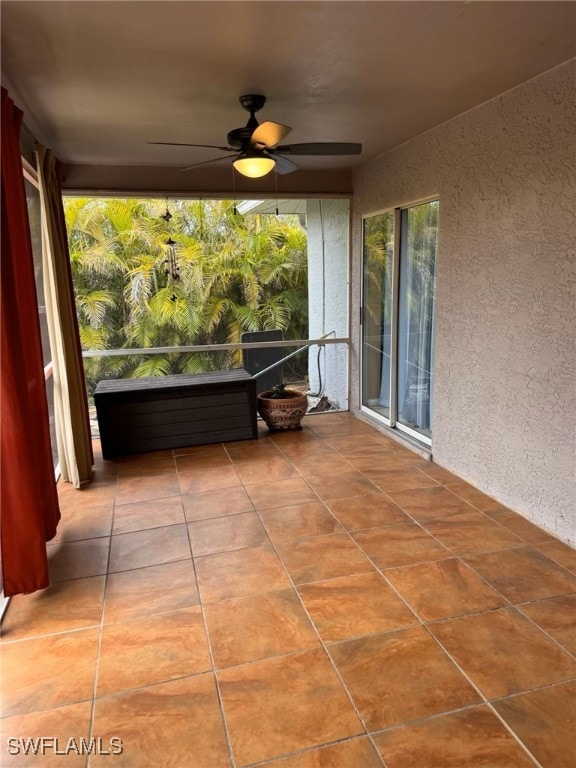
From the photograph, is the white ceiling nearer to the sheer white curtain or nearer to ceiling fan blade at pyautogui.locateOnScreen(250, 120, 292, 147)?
ceiling fan blade at pyautogui.locateOnScreen(250, 120, 292, 147)

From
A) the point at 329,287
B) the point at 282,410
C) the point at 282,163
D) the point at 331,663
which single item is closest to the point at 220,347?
the point at 282,410

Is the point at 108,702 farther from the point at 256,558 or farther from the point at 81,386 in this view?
the point at 81,386

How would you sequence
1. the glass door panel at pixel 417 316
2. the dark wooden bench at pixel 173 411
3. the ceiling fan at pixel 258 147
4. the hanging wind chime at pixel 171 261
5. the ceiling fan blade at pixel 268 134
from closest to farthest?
the ceiling fan blade at pixel 268 134 → the ceiling fan at pixel 258 147 → the glass door panel at pixel 417 316 → the dark wooden bench at pixel 173 411 → the hanging wind chime at pixel 171 261

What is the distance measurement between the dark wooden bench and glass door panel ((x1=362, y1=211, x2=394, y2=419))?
1.28 m

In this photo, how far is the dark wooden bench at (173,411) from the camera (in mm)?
4215

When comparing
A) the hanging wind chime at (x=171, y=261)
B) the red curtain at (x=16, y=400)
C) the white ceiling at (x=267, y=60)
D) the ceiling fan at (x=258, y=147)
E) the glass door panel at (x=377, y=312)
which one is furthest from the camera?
the hanging wind chime at (x=171, y=261)

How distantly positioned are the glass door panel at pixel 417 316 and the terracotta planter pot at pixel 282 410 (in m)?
0.93

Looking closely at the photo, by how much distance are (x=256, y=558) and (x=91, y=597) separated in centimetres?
81

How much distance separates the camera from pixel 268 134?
8.71ft

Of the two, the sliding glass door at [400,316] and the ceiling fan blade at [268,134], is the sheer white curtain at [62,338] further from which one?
the sliding glass door at [400,316]

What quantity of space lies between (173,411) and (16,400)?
7.45ft

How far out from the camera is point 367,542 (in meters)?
2.77

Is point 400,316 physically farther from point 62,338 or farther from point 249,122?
point 62,338

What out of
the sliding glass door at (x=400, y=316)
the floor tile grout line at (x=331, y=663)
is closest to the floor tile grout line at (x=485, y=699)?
the floor tile grout line at (x=331, y=663)
